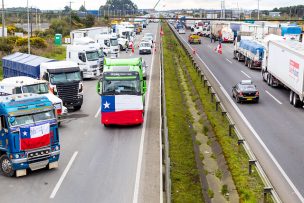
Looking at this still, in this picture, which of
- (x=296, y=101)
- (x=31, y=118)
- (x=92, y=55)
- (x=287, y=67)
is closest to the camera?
(x=31, y=118)

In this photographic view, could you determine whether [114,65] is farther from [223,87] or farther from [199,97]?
[223,87]

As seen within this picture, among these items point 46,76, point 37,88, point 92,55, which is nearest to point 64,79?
point 46,76

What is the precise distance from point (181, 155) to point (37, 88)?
371 inches

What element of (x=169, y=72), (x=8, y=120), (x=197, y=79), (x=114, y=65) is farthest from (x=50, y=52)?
(x=8, y=120)

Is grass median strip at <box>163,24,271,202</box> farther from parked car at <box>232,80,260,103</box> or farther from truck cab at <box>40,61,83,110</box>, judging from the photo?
truck cab at <box>40,61,83,110</box>

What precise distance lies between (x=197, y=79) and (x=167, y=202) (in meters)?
28.9

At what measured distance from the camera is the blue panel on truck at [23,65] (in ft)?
105

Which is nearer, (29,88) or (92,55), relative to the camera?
(29,88)

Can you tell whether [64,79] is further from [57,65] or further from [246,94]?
[246,94]

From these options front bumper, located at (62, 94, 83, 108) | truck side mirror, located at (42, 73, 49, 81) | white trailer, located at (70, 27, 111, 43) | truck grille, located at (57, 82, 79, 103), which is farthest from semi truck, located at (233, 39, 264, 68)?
truck side mirror, located at (42, 73, 49, 81)

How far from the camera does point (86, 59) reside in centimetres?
4212

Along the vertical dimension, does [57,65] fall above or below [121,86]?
above

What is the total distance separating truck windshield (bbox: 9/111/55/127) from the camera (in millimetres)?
17281

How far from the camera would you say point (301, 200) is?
53.5 ft
